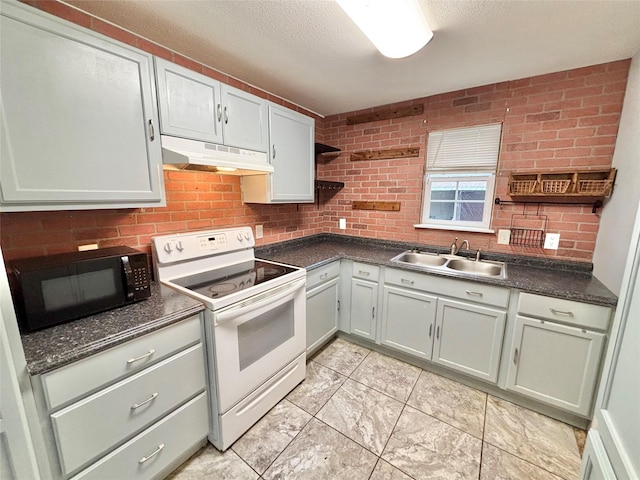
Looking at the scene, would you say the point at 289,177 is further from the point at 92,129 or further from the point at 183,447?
the point at 183,447

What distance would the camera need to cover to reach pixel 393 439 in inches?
61.9

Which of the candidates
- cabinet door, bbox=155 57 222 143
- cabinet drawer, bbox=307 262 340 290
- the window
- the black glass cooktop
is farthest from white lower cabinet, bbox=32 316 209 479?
the window

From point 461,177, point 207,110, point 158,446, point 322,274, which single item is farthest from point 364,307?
point 207,110

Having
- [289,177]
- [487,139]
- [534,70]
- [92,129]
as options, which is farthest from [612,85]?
[92,129]

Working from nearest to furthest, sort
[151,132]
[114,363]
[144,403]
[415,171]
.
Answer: [114,363], [144,403], [151,132], [415,171]

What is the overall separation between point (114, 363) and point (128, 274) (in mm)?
406

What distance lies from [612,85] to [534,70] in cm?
47

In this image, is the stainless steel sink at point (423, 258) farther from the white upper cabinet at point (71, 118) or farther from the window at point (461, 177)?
the white upper cabinet at point (71, 118)

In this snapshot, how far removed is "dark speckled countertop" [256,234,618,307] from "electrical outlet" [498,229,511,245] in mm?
112

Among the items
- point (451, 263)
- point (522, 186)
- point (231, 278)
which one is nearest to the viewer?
point (231, 278)

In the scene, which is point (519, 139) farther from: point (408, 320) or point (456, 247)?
point (408, 320)

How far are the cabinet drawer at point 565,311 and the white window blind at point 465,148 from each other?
1134mm

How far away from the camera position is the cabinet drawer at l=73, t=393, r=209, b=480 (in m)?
1.09

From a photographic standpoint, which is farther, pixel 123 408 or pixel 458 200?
pixel 458 200
